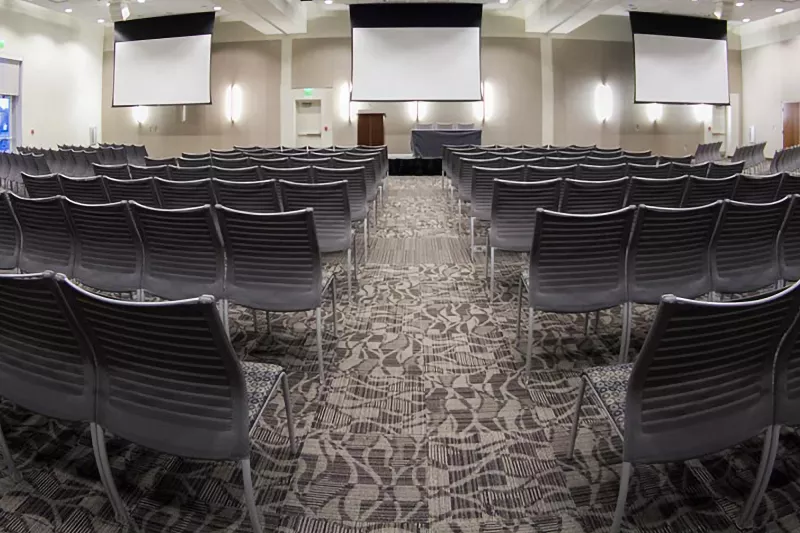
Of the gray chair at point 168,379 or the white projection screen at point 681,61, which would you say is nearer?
the gray chair at point 168,379

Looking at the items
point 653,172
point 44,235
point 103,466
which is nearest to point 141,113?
point 44,235

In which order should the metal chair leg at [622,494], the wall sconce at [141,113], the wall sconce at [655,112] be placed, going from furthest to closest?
the wall sconce at [141,113] < the wall sconce at [655,112] < the metal chair leg at [622,494]

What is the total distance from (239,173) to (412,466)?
12.0 feet

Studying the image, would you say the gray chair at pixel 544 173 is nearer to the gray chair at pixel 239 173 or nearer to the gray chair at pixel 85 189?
the gray chair at pixel 239 173

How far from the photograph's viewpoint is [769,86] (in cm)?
1844

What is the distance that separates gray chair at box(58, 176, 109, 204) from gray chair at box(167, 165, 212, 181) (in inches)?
30.6

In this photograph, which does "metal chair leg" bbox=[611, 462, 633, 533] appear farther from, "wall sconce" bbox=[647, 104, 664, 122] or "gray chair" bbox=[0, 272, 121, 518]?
"wall sconce" bbox=[647, 104, 664, 122]

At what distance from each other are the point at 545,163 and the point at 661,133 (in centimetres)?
1473

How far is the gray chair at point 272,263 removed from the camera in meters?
2.70

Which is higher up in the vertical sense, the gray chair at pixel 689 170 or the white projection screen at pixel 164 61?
the white projection screen at pixel 164 61

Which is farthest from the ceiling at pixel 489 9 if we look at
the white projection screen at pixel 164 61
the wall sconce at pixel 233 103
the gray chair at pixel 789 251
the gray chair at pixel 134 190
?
the gray chair at pixel 789 251

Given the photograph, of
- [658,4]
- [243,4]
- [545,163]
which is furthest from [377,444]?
[658,4]

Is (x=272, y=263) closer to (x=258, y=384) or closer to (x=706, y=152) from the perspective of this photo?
(x=258, y=384)

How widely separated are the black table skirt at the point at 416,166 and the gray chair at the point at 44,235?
12081 mm
